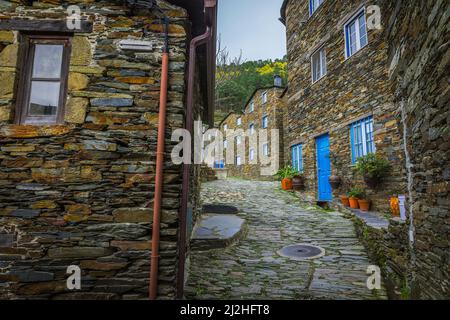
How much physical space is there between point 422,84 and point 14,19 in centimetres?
481

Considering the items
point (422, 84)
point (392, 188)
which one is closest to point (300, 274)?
point (422, 84)

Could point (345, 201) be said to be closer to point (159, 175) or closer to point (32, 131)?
point (159, 175)

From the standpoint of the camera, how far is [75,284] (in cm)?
272

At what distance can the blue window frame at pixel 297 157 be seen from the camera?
11549mm

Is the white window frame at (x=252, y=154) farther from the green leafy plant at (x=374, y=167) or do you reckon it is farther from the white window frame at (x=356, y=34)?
the green leafy plant at (x=374, y=167)

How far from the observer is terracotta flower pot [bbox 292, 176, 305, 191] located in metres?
11.1

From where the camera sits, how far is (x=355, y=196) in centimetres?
747

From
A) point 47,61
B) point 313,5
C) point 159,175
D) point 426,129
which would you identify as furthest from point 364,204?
point 313,5

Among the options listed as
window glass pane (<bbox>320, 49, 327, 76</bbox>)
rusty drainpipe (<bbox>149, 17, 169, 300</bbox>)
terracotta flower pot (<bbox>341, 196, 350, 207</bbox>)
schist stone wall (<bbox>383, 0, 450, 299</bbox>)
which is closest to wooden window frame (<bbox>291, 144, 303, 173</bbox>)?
window glass pane (<bbox>320, 49, 327, 76</bbox>)

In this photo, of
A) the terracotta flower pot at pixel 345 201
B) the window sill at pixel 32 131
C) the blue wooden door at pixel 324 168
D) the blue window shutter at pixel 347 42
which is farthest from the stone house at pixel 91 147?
the blue wooden door at pixel 324 168

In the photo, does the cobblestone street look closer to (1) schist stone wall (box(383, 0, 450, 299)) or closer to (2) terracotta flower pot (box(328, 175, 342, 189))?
(1) schist stone wall (box(383, 0, 450, 299))

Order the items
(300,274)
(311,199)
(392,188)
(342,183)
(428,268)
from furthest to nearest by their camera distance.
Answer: (311,199)
(342,183)
(392,188)
(300,274)
(428,268)

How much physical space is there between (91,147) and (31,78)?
120 cm

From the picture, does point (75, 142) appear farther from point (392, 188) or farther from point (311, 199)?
point (311, 199)
